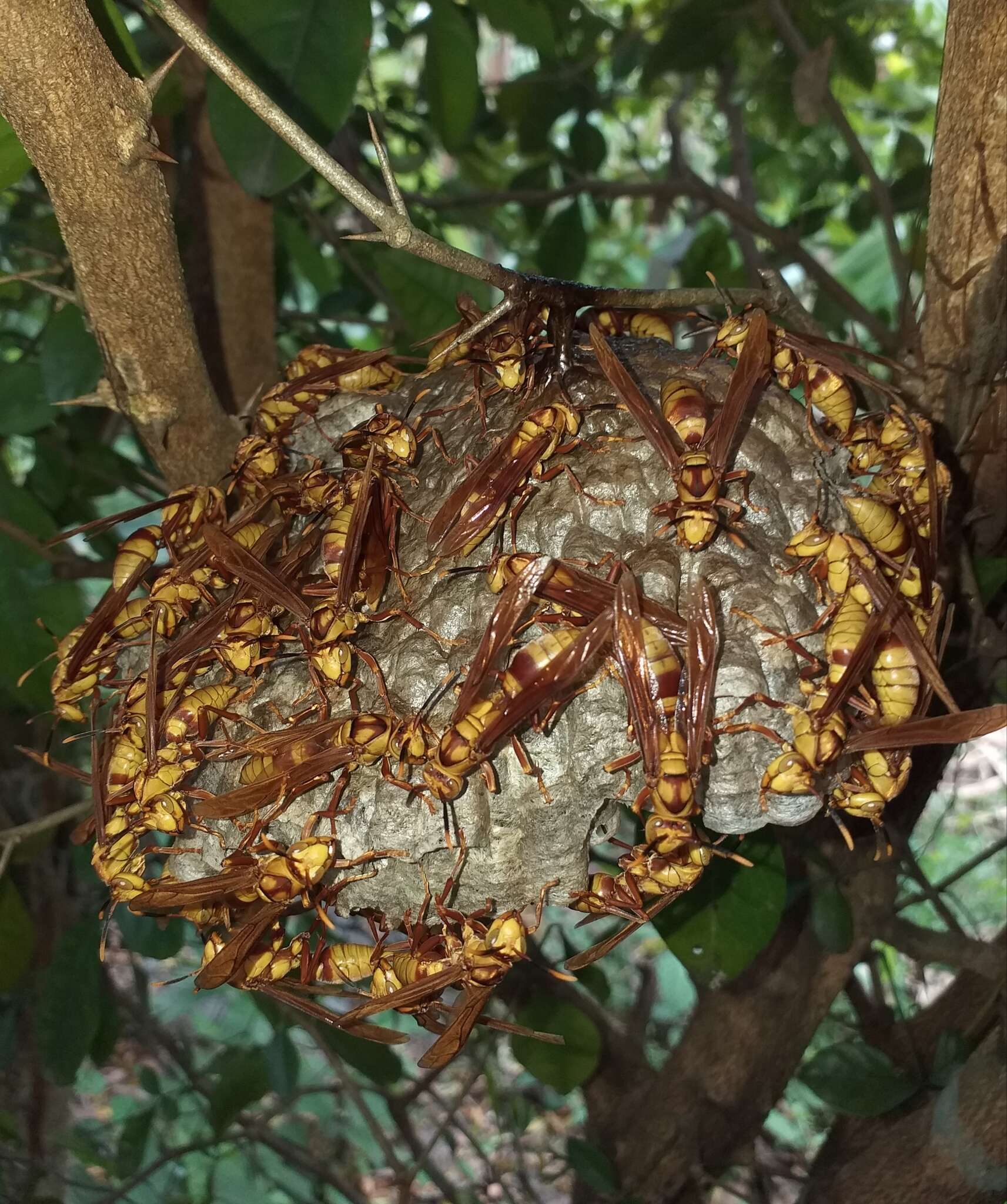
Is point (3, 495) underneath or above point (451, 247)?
underneath

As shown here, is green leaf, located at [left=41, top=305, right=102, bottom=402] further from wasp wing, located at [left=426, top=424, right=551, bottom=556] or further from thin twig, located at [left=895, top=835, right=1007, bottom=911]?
thin twig, located at [left=895, top=835, right=1007, bottom=911]

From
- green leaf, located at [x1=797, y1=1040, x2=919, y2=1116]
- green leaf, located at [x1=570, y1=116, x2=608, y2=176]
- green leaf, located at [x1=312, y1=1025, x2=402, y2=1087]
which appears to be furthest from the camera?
green leaf, located at [x1=570, y1=116, x2=608, y2=176]

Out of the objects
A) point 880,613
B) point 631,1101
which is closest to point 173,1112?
point 631,1101

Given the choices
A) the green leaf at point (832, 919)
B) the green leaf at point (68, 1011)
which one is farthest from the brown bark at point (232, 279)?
the green leaf at point (832, 919)

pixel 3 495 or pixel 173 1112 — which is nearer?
pixel 3 495

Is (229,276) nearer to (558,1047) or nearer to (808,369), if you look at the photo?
(808,369)

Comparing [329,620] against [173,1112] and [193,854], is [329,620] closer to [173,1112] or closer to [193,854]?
[193,854]

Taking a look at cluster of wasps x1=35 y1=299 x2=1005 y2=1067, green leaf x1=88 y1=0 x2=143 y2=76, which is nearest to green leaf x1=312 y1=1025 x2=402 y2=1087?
cluster of wasps x1=35 y1=299 x2=1005 y2=1067
